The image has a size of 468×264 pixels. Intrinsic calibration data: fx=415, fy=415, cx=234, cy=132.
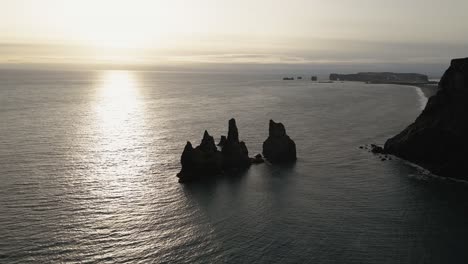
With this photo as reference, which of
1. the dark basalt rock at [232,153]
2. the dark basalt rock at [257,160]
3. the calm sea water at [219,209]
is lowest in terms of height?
the calm sea water at [219,209]

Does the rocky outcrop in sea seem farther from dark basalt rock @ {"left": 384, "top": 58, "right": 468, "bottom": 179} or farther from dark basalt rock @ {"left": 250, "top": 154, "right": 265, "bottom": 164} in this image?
dark basalt rock @ {"left": 384, "top": 58, "right": 468, "bottom": 179}

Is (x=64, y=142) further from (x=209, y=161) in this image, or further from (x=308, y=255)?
(x=308, y=255)

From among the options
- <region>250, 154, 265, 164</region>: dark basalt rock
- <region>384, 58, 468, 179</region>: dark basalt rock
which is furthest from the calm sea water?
<region>384, 58, 468, 179</region>: dark basalt rock

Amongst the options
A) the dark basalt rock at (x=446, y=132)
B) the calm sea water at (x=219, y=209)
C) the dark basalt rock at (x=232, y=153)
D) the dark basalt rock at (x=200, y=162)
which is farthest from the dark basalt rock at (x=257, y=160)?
the dark basalt rock at (x=446, y=132)

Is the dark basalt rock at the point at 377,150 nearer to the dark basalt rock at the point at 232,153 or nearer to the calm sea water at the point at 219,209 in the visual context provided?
the calm sea water at the point at 219,209

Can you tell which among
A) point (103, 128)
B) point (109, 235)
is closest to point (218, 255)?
point (109, 235)

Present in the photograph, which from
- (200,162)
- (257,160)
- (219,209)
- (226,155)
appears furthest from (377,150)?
(219,209)

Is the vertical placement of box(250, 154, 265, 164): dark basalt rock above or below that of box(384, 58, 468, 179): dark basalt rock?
below
